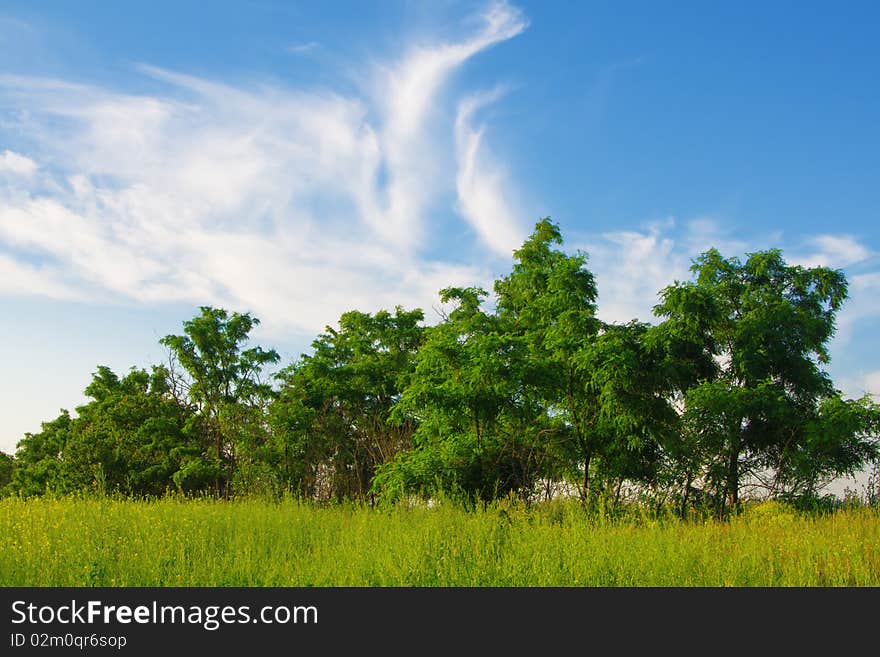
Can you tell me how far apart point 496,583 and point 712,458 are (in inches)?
500

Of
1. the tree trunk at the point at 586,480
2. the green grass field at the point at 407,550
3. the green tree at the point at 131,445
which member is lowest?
the green grass field at the point at 407,550

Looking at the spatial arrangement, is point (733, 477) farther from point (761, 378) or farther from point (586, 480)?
point (586, 480)

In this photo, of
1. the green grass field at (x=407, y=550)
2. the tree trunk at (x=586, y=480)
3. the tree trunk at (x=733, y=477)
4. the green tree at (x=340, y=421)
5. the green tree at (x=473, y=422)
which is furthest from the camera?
the green tree at (x=340, y=421)

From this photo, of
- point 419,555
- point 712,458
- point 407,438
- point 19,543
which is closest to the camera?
point 419,555

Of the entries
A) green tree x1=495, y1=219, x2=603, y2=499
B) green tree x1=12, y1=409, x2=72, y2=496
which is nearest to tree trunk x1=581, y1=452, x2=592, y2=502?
green tree x1=495, y1=219, x2=603, y2=499

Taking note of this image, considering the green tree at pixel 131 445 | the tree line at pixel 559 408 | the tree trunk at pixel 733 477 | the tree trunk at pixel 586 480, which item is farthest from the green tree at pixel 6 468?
the tree trunk at pixel 733 477

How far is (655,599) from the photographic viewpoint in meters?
6.82

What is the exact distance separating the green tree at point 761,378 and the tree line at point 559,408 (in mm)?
51

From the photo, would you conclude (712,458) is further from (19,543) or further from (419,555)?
(19,543)

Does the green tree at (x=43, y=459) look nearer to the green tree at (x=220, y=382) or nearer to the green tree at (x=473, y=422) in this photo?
the green tree at (x=220, y=382)

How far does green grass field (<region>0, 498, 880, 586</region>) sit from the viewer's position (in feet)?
28.7

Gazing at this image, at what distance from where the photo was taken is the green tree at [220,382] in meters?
27.2

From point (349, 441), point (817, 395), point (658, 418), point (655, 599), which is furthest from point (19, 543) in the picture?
point (817, 395)

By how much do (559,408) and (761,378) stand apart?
6101mm
